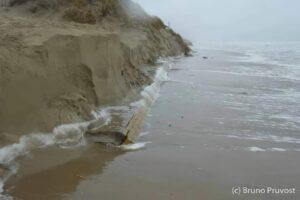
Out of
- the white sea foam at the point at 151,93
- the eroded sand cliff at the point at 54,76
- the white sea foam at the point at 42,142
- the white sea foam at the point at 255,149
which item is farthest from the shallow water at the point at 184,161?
the eroded sand cliff at the point at 54,76

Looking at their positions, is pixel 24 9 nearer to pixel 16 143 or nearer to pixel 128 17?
pixel 128 17

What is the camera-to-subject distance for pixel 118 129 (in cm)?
659

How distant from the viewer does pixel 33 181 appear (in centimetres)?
469

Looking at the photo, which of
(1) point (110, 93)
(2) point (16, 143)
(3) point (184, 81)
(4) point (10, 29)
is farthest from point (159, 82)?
(2) point (16, 143)

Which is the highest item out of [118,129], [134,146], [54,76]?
[54,76]

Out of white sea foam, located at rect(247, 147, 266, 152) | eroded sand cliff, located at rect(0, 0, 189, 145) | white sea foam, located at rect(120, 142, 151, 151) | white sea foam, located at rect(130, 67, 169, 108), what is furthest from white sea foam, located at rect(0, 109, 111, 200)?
white sea foam, located at rect(247, 147, 266, 152)

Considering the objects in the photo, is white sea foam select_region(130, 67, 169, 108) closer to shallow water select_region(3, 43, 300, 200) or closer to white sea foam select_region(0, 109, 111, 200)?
shallow water select_region(3, 43, 300, 200)

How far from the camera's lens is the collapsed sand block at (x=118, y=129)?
251 inches

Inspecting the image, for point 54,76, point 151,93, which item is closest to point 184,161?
point 54,76

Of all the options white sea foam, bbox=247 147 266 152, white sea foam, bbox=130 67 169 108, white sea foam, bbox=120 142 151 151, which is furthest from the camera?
white sea foam, bbox=130 67 169 108

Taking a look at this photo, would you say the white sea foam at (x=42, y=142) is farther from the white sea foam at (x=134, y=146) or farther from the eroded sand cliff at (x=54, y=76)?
the white sea foam at (x=134, y=146)

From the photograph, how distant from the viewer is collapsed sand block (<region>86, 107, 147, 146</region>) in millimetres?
6371

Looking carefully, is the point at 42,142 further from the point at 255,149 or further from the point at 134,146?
the point at 255,149

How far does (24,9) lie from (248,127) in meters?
8.48
